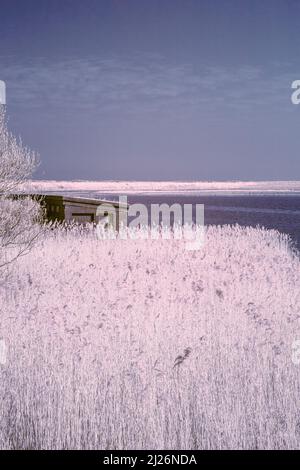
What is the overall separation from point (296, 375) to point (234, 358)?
0.96 metres

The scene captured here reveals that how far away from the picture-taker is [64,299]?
11695mm

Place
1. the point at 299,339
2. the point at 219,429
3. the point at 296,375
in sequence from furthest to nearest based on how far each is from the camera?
the point at 299,339, the point at 296,375, the point at 219,429

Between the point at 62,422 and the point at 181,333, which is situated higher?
the point at 181,333

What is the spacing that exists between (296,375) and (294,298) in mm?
4662

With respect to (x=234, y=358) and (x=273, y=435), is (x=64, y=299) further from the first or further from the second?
(x=273, y=435)

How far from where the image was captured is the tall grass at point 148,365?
18.1 feet

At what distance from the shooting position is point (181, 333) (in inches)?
350

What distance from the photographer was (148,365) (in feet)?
23.9

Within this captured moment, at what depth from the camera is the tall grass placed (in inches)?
218

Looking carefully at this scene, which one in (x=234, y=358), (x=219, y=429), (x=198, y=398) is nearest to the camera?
(x=219, y=429)
